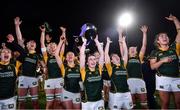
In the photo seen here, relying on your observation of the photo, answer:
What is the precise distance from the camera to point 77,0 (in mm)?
24281

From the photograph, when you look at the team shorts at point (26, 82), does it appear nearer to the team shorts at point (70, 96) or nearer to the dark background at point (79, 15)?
the team shorts at point (70, 96)

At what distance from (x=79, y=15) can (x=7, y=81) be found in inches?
639

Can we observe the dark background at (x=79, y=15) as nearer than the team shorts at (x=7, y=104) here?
No

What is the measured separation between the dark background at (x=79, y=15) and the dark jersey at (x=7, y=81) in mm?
13441

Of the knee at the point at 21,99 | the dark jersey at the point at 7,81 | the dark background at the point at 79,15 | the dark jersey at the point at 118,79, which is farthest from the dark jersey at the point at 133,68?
the dark background at the point at 79,15

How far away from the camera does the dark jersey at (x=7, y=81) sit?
854 centimetres

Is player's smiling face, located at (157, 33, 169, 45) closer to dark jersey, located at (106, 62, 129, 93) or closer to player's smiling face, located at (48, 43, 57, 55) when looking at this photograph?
dark jersey, located at (106, 62, 129, 93)

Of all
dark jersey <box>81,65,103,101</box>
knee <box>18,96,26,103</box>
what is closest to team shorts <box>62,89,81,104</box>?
dark jersey <box>81,65,103,101</box>

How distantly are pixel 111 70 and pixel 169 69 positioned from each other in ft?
5.57

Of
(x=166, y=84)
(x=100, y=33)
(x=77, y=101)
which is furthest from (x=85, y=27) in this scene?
(x=100, y=33)

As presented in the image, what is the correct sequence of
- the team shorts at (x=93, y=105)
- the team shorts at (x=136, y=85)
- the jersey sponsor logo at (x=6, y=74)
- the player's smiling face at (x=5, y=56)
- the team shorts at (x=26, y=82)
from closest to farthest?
the team shorts at (x=93, y=105)
the jersey sponsor logo at (x=6, y=74)
the player's smiling face at (x=5, y=56)
the team shorts at (x=136, y=85)
the team shorts at (x=26, y=82)

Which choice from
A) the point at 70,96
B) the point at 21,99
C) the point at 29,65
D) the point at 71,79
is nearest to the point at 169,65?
the point at 71,79

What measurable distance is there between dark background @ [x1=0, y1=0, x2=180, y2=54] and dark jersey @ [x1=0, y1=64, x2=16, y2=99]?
44.1ft

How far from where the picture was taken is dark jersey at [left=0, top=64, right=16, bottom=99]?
8539mm
